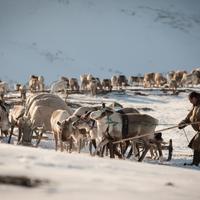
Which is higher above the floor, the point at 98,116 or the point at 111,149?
the point at 98,116

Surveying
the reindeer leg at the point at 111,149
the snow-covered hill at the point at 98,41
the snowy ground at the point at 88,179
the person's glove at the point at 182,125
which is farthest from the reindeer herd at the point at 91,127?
the snow-covered hill at the point at 98,41

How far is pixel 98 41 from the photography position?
131750 mm

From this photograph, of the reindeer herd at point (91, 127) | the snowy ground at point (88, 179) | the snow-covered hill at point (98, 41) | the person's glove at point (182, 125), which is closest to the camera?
the snowy ground at point (88, 179)

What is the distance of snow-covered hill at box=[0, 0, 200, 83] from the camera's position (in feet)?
353

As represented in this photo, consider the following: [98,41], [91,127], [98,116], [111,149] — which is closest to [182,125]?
[111,149]

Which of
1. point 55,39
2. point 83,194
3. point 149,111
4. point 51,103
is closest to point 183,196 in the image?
point 83,194

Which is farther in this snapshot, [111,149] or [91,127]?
[91,127]

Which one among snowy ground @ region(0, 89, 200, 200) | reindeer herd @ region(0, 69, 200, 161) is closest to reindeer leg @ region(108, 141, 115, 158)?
reindeer herd @ region(0, 69, 200, 161)

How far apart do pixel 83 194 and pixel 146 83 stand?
47676 mm

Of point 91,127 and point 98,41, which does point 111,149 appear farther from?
point 98,41

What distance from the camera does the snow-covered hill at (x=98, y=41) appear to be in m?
108

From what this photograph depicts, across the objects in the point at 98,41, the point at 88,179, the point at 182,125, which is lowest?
the point at 182,125

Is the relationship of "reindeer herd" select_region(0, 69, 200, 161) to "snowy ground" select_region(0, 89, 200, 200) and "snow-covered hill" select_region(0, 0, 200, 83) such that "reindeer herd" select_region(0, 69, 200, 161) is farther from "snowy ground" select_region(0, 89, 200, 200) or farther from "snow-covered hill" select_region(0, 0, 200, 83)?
"snow-covered hill" select_region(0, 0, 200, 83)

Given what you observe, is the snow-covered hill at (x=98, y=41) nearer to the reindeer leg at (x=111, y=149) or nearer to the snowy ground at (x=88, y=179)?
the reindeer leg at (x=111, y=149)
